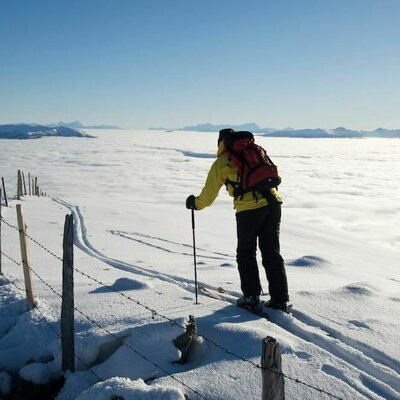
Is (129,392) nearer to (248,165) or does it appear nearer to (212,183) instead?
(212,183)

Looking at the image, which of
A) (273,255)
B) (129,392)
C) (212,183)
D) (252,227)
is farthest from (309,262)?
(129,392)

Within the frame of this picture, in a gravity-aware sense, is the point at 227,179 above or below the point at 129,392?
above

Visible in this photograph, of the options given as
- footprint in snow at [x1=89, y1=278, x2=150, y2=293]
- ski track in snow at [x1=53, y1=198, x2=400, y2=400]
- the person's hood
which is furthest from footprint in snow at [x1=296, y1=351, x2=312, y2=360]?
footprint in snow at [x1=89, y1=278, x2=150, y2=293]

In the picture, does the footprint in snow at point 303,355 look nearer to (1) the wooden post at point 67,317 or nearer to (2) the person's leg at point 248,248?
(2) the person's leg at point 248,248

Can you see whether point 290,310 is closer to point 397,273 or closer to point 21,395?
point 21,395

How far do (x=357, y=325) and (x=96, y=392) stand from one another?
2656 mm

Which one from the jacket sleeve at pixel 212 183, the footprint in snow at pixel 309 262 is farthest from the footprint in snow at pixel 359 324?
the footprint in snow at pixel 309 262

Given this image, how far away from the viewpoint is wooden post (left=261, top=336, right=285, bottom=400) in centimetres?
210

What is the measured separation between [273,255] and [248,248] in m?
0.27

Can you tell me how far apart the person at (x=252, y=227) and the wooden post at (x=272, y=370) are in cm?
231

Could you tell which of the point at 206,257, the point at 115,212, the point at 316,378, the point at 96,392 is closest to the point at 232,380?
the point at 316,378

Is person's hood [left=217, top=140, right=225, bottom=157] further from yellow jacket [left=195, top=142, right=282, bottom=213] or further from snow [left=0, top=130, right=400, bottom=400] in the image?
snow [left=0, top=130, right=400, bottom=400]

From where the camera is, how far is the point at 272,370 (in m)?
2.12

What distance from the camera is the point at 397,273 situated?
30.7 feet
